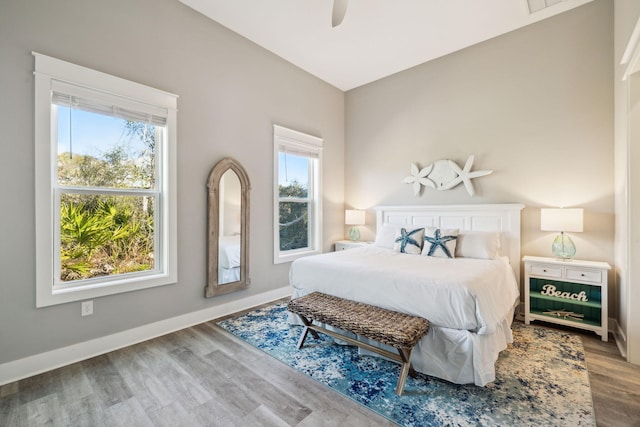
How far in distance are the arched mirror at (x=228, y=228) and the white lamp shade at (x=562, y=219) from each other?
130 inches

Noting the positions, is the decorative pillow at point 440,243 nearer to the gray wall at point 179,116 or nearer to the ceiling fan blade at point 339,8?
the gray wall at point 179,116

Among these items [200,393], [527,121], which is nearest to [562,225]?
[527,121]

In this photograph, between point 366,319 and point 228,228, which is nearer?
point 366,319

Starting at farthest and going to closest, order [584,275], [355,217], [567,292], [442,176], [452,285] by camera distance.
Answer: [355,217], [442,176], [567,292], [584,275], [452,285]

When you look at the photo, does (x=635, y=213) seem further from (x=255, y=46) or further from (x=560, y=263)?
(x=255, y=46)

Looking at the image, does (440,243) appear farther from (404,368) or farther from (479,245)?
(404,368)

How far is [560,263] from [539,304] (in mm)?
648

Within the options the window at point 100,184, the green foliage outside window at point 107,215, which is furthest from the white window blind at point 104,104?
the green foliage outside window at point 107,215

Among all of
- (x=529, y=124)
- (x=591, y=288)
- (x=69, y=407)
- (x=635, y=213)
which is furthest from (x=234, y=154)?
(x=591, y=288)

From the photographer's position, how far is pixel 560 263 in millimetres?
2873

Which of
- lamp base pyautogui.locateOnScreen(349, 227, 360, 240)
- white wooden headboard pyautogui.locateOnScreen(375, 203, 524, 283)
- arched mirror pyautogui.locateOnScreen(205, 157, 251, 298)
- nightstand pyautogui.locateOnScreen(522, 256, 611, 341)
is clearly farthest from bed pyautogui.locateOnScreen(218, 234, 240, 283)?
nightstand pyautogui.locateOnScreen(522, 256, 611, 341)

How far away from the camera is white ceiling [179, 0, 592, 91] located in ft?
9.79

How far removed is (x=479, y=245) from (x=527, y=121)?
162 cm

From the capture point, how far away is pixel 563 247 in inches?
118
